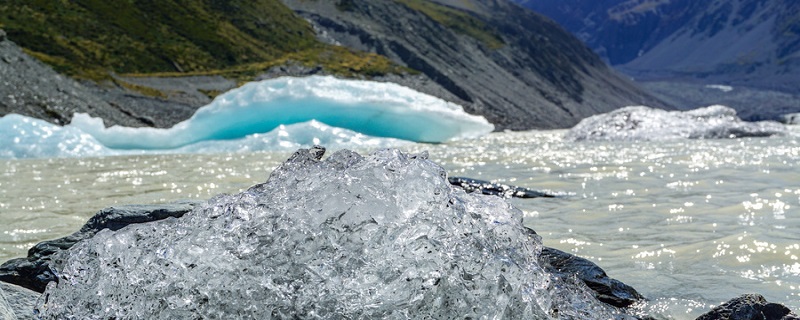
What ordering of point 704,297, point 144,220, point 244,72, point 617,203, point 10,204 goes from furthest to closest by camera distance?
point 244,72, point 10,204, point 617,203, point 144,220, point 704,297

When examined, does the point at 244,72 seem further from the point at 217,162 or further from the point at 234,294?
the point at 234,294

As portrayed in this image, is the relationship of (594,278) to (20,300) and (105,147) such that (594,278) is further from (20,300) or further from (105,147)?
(105,147)

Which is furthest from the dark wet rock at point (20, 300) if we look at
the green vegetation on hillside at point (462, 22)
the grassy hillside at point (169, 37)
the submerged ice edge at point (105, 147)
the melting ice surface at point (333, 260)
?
the green vegetation on hillside at point (462, 22)

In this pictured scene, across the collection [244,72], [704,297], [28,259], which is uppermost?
[244,72]

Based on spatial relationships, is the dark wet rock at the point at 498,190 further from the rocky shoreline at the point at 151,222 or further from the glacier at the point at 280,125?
the glacier at the point at 280,125

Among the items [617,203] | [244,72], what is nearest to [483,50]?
[244,72]

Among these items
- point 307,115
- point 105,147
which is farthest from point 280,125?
point 105,147
